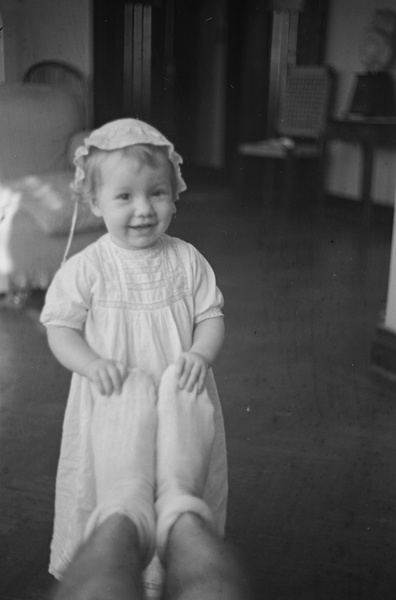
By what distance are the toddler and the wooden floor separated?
0.19 feet

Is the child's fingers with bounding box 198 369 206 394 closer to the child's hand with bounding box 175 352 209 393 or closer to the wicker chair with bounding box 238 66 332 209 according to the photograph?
the child's hand with bounding box 175 352 209 393

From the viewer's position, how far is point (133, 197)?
0.69 meters

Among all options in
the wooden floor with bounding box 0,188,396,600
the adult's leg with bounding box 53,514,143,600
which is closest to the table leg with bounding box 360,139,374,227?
the wooden floor with bounding box 0,188,396,600

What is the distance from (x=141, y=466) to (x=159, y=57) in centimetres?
39

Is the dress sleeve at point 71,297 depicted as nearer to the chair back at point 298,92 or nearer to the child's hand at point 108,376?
the child's hand at point 108,376

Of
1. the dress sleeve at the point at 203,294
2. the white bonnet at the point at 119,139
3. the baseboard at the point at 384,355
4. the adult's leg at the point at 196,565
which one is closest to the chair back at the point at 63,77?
the white bonnet at the point at 119,139

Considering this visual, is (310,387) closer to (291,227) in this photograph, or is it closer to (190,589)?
(291,227)

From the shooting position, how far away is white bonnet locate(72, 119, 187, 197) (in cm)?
69

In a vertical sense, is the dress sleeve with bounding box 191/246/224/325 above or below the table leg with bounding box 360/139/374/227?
below

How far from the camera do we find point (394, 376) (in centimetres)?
128

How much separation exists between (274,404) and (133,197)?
1.11 feet

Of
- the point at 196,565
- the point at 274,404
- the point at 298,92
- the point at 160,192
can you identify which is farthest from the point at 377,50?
the point at 196,565

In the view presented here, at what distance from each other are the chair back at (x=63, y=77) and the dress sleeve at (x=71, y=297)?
0.16 meters

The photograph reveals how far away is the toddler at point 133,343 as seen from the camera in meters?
0.68
